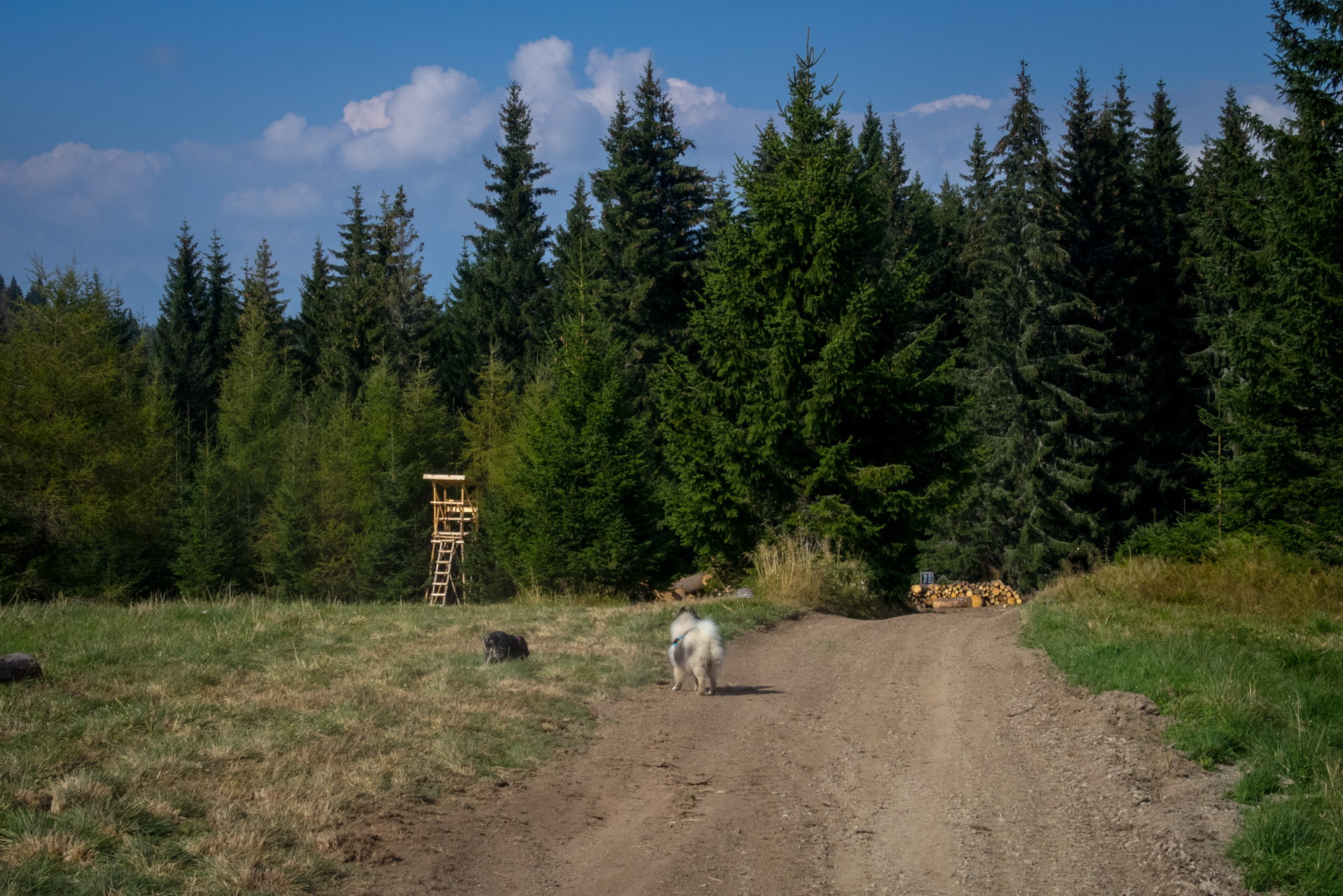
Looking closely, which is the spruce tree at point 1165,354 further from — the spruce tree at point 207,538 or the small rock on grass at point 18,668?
the spruce tree at point 207,538

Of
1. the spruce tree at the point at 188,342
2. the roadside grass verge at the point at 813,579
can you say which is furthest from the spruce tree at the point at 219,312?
the roadside grass verge at the point at 813,579

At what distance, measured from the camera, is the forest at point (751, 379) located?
1806 cm

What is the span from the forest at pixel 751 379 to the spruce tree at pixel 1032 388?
158 mm

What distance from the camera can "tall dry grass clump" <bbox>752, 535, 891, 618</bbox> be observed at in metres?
14.7

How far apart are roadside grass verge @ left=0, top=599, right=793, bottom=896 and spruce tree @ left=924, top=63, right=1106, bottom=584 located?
26071 mm

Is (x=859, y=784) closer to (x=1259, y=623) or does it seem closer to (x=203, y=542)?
(x=1259, y=623)

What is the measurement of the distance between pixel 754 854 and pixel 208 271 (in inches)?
2636

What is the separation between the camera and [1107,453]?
34844 millimetres

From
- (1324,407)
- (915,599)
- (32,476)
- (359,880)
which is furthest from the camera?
(915,599)

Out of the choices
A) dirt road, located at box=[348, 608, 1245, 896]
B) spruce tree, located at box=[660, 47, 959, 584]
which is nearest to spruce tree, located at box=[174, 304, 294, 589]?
spruce tree, located at box=[660, 47, 959, 584]

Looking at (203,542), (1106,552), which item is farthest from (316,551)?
(1106,552)

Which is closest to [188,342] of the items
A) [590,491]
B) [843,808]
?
[590,491]

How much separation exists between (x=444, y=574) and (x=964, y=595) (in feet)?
72.4

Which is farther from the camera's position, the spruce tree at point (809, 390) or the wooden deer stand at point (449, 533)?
the wooden deer stand at point (449, 533)
